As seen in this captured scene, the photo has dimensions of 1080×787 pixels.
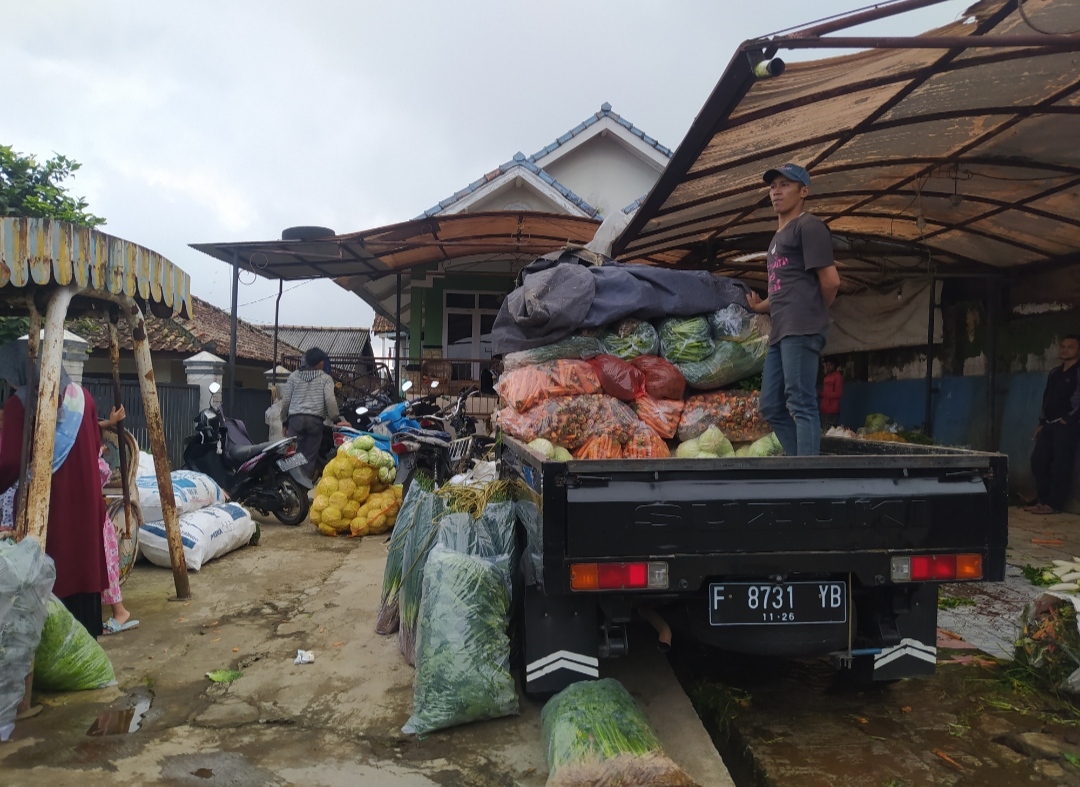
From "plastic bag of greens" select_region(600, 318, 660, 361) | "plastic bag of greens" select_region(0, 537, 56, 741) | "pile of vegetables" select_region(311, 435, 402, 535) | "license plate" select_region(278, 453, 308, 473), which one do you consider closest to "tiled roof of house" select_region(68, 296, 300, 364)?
"license plate" select_region(278, 453, 308, 473)

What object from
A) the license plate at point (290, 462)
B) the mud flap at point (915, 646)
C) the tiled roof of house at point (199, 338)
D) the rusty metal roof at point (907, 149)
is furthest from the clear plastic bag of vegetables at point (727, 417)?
the tiled roof of house at point (199, 338)

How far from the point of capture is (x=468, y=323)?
1337 centimetres

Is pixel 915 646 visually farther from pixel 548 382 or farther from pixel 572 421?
pixel 548 382

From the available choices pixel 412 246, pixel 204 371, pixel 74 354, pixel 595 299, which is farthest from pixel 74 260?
pixel 204 371

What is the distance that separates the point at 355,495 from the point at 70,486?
350 centimetres

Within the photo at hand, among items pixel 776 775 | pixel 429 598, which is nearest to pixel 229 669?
pixel 429 598

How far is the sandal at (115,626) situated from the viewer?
4094 mm

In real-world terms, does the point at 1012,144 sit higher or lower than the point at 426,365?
higher

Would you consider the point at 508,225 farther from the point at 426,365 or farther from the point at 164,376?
the point at 164,376

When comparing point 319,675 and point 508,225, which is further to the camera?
point 508,225

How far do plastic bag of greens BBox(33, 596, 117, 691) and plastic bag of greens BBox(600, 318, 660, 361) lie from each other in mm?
2943

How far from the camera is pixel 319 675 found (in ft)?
11.5

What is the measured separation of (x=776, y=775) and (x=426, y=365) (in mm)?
9588

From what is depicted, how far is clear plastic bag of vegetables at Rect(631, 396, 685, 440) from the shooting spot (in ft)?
13.0
